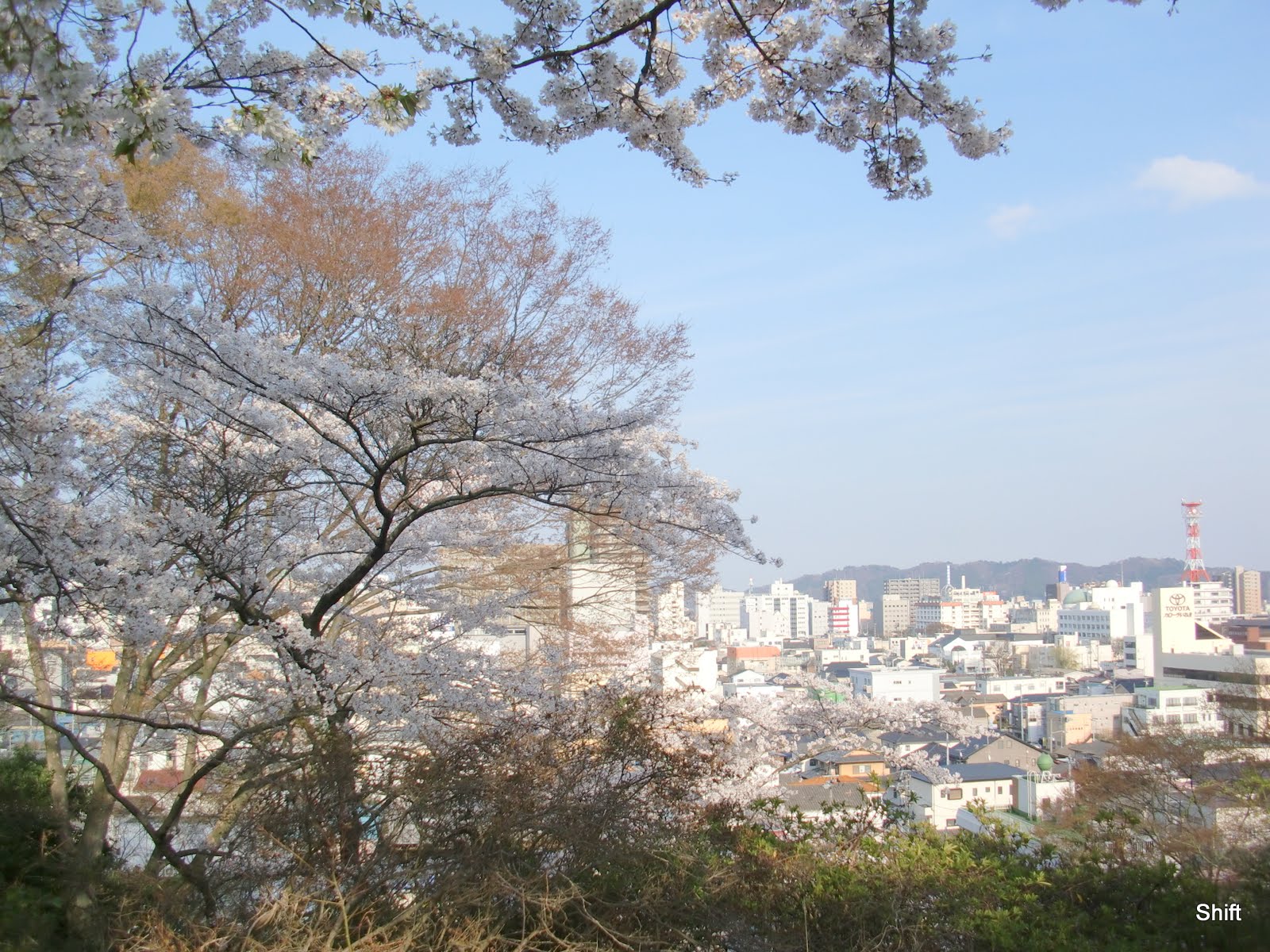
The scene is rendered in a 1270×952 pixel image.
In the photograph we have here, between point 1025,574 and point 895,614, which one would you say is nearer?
point 895,614

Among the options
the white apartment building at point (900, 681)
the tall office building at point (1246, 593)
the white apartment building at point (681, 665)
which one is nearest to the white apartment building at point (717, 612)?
the white apartment building at point (681, 665)

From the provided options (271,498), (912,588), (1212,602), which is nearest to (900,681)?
(271,498)

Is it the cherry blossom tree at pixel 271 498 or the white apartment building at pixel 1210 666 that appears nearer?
the cherry blossom tree at pixel 271 498

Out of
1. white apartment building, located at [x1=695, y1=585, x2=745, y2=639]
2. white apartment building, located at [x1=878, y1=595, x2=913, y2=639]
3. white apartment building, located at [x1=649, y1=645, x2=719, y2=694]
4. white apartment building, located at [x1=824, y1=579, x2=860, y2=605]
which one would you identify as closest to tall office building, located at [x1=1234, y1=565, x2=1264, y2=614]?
white apartment building, located at [x1=878, y1=595, x2=913, y2=639]

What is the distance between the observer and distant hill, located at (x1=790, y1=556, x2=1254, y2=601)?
452ft

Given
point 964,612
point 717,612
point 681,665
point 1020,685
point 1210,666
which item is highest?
point 681,665

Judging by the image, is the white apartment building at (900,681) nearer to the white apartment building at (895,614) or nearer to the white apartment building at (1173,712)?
the white apartment building at (1173,712)

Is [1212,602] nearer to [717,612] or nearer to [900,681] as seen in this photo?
[717,612]

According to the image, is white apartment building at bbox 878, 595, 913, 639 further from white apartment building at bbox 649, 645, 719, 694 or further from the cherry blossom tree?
the cherry blossom tree

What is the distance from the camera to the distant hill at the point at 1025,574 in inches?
5428

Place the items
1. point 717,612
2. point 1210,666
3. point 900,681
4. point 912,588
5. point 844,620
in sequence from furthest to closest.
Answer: point 912,588 → point 844,620 → point 717,612 → point 1210,666 → point 900,681

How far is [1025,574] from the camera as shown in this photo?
17475 cm

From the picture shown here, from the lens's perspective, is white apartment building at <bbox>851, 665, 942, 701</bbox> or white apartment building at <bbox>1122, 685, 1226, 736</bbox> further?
white apartment building at <bbox>851, 665, 942, 701</bbox>

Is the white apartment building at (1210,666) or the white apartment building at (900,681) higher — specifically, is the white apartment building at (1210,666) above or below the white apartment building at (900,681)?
above
